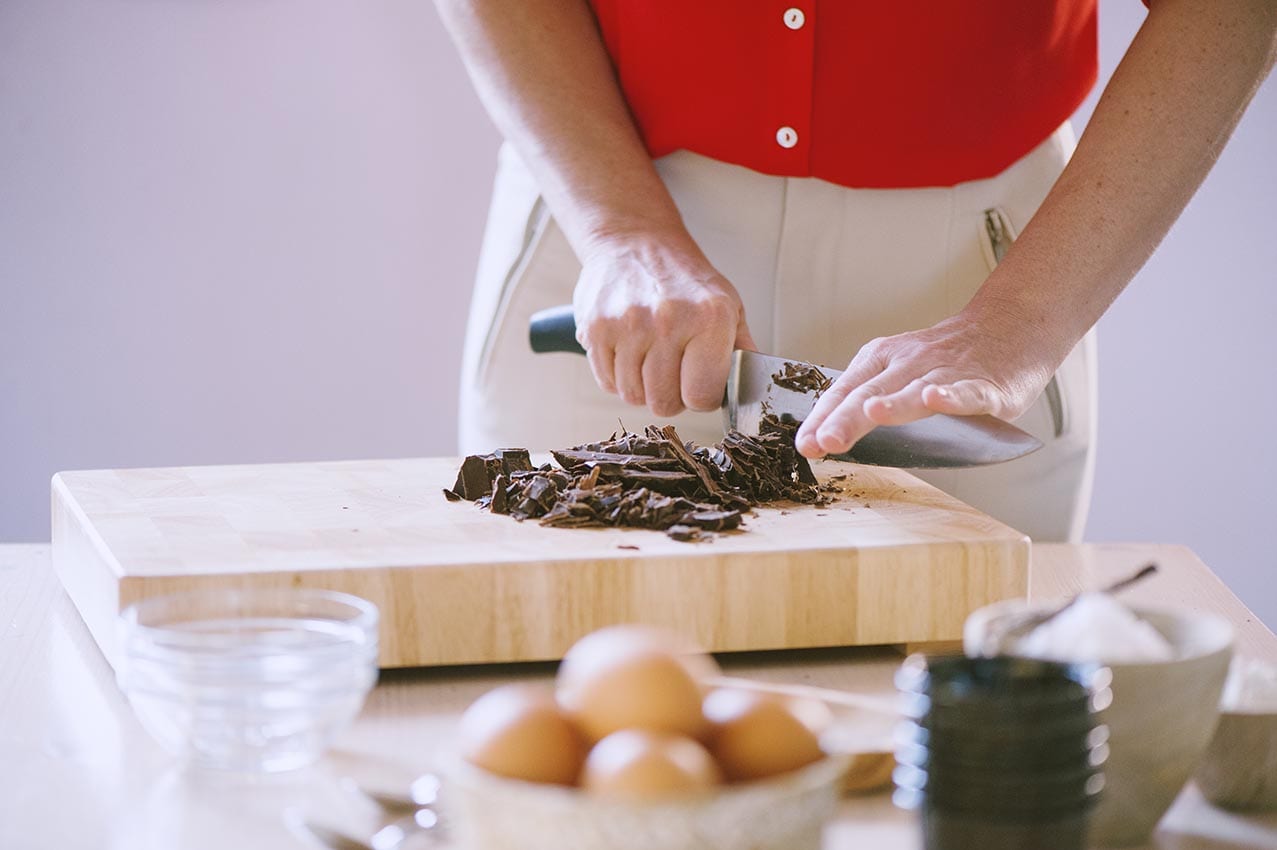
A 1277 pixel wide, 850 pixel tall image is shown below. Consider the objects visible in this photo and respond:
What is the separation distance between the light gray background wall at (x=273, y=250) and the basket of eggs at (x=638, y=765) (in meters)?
3.45

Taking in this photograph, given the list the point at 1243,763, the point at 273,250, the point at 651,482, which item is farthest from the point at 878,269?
the point at 273,250

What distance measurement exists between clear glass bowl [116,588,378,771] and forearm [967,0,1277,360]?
116cm

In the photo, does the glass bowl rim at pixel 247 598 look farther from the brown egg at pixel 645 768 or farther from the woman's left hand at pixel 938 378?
the woman's left hand at pixel 938 378

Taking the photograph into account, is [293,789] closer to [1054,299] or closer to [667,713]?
[667,713]

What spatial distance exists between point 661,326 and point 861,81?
1.82 feet

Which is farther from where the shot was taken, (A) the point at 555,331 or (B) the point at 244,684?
(A) the point at 555,331

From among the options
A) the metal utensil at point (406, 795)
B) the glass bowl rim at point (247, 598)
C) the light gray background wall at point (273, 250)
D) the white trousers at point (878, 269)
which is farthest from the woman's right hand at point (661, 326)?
the light gray background wall at point (273, 250)

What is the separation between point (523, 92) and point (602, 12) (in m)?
0.20

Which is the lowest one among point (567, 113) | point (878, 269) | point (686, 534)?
point (686, 534)

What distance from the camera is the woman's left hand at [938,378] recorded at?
174cm

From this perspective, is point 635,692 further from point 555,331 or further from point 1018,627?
point 555,331

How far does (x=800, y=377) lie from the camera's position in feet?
6.75

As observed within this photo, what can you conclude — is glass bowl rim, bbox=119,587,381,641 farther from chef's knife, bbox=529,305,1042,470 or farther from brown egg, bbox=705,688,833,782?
chef's knife, bbox=529,305,1042,470

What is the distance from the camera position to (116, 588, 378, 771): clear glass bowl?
1.18m
